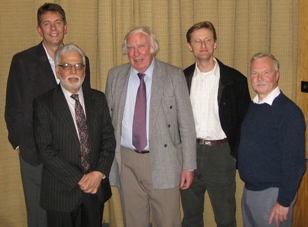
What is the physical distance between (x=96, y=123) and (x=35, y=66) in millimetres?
584

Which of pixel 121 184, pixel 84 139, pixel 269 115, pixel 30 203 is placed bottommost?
pixel 30 203

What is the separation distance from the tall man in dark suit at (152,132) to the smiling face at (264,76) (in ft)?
1.48

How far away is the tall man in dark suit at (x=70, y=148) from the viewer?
6.78 ft

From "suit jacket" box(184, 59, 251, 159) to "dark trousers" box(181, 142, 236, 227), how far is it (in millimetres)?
86

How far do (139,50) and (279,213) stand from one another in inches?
49.9

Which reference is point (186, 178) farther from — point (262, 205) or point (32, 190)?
point (32, 190)

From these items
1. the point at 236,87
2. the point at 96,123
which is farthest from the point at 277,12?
the point at 96,123

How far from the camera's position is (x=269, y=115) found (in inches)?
79.7

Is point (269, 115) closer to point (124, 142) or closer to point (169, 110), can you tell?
point (169, 110)

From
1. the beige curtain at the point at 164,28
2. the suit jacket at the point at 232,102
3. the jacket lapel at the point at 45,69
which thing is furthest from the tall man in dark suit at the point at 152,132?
the beige curtain at the point at 164,28

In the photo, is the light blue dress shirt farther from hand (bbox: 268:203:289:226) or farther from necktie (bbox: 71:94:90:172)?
hand (bbox: 268:203:289:226)

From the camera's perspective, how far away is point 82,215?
2.19 metres

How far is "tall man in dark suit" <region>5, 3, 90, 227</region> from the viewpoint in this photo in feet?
7.69

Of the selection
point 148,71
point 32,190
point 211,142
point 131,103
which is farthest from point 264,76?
point 32,190
